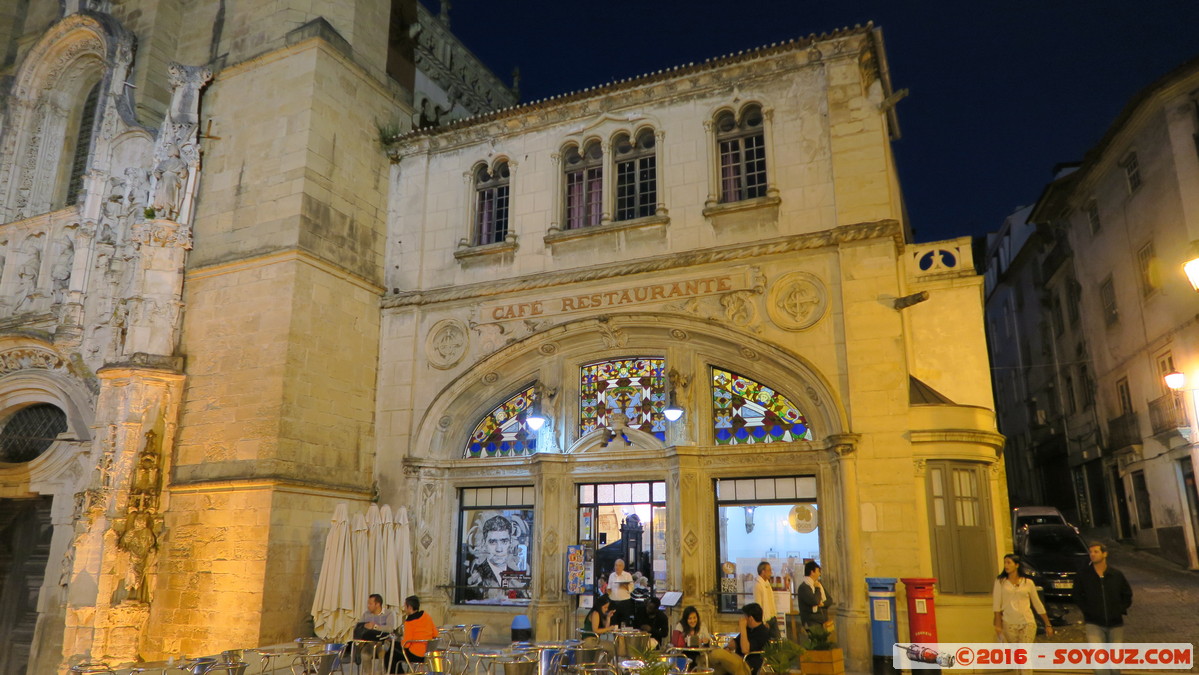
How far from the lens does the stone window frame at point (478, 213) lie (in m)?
15.6

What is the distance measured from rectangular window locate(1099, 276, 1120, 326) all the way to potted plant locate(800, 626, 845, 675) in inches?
732

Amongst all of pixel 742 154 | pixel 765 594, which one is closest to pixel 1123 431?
pixel 742 154

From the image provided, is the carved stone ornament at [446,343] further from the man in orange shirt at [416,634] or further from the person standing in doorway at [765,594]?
the person standing in doorway at [765,594]

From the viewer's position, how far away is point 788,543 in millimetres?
12703

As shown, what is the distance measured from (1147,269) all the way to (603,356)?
1496cm

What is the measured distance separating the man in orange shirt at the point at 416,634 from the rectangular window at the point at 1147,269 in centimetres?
1909

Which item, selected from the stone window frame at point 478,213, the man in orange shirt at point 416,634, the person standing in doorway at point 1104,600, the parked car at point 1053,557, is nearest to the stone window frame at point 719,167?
the stone window frame at point 478,213

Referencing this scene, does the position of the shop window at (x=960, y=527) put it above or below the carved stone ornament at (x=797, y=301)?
below

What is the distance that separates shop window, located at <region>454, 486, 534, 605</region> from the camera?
46.8ft

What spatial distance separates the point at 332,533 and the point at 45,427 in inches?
313

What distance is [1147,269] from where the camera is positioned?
20.7m

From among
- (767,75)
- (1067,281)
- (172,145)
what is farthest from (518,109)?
(1067,281)

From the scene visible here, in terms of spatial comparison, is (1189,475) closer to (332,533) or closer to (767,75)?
(767,75)

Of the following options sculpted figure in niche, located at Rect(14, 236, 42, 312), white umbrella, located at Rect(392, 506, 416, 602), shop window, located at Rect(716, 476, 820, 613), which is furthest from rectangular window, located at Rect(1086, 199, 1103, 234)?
sculpted figure in niche, located at Rect(14, 236, 42, 312)
